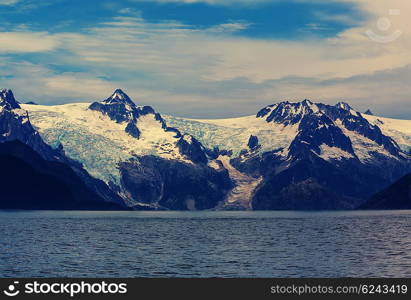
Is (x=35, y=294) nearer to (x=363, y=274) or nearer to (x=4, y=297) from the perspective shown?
(x=4, y=297)

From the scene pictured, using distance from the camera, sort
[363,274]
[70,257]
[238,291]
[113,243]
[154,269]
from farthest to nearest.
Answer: [113,243] < [70,257] < [154,269] < [363,274] < [238,291]

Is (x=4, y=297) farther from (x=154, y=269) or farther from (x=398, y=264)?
(x=398, y=264)

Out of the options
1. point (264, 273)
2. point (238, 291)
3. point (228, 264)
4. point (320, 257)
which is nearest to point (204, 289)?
point (238, 291)

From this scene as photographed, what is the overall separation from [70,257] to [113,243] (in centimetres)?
3918

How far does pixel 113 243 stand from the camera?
171 metres

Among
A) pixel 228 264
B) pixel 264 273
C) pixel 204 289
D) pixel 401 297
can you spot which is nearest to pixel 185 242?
pixel 228 264

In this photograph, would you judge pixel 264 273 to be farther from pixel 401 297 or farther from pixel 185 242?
pixel 185 242

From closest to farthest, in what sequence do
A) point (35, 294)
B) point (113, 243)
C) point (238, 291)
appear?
point (35, 294) → point (238, 291) → point (113, 243)

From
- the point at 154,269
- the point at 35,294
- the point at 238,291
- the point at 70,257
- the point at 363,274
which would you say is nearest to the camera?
the point at 35,294

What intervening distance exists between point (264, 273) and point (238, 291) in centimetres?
2968

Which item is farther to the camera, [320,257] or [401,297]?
[320,257]

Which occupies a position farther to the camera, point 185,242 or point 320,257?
point 185,242

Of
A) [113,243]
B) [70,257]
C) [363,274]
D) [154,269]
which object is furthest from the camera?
[113,243]

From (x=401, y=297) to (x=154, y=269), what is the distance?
165 feet
